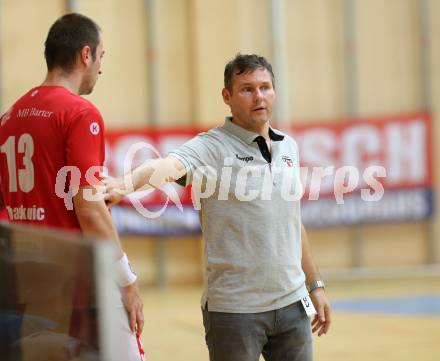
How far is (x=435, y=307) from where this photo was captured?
9688 millimetres

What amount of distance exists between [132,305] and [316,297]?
1.06 metres

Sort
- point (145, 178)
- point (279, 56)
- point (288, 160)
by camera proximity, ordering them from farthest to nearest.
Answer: point (279, 56) → point (288, 160) → point (145, 178)

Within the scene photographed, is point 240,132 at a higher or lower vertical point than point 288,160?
higher

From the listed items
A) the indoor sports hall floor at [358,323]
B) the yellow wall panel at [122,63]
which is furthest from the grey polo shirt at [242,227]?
the yellow wall panel at [122,63]

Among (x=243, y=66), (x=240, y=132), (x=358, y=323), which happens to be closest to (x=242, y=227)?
(x=240, y=132)

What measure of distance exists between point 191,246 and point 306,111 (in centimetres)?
256

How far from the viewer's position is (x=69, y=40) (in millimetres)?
3789

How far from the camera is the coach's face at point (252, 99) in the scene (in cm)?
385

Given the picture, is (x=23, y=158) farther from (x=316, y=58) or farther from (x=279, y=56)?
(x=316, y=58)

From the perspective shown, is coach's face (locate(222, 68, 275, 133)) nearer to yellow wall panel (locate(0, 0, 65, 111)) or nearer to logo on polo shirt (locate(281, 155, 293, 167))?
logo on polo shirt (locate(281, 155, 293, 167))

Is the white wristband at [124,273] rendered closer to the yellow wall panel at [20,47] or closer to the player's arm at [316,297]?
the player's arm at [316,297]

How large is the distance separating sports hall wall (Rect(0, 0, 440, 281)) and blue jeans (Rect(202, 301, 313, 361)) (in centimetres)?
861

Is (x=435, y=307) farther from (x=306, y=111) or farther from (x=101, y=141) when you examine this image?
(x=101, y=141)

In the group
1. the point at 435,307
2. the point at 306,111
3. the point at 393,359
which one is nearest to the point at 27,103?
the point at 393,359
